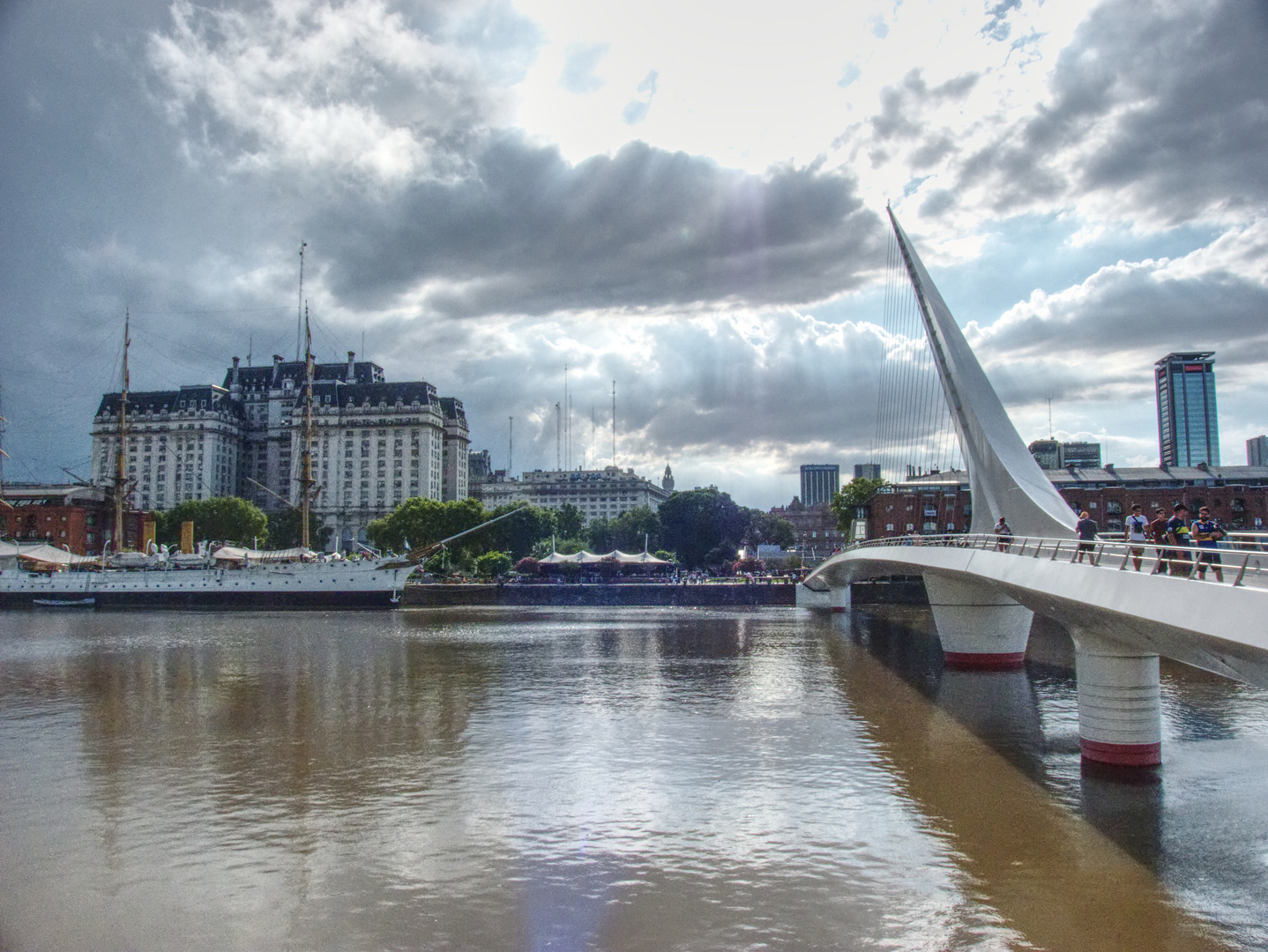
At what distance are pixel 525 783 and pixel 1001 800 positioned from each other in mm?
10159

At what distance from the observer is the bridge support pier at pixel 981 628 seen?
39.6 metres


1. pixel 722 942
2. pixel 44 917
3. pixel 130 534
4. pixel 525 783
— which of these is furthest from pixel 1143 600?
pixel 130 534

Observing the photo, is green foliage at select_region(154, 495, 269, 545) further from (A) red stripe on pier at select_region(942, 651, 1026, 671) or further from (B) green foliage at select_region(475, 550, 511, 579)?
(A) red stripe on pier at select_region(942, 651, 1026, 671)

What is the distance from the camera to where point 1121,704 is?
20.8m

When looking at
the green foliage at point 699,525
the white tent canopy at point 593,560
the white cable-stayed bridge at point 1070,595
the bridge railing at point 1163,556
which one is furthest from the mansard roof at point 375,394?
the bridge railing at point 1163,556

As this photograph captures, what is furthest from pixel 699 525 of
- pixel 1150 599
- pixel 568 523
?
pixel 1150 599

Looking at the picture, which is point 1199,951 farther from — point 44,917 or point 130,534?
point 130,534

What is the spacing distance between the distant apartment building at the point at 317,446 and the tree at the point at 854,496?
79801mm

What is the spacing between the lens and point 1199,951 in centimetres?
1193

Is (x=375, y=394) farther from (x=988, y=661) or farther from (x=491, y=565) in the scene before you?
(x=988, y=661)

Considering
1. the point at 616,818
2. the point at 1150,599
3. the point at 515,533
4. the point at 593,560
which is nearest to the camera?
→ the point at 1150,599

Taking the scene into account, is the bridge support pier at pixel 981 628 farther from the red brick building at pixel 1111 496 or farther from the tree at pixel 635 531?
the tree at pixel 635 531

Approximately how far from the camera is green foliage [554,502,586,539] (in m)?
169

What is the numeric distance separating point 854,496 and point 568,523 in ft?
215
